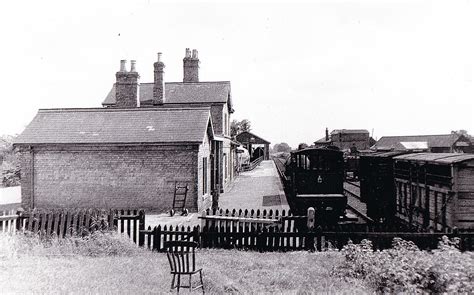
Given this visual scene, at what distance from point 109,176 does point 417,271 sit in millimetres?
14012

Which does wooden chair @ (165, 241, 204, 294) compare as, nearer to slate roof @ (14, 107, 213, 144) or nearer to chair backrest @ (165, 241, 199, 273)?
chair backrest @ (165, 241, 199, 273)

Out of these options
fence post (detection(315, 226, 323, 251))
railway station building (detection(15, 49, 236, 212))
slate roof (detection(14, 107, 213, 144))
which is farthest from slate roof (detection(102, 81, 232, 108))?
fence post (detection(315, 226, 323, 251))

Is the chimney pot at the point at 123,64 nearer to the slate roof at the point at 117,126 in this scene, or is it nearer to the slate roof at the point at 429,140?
the slate roof at the point at 117,126

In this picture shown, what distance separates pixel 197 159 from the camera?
1739 centimetres

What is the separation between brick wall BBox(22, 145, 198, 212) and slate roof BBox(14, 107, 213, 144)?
43 centimetres

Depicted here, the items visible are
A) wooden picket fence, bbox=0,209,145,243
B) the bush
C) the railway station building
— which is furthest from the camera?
the railway station building

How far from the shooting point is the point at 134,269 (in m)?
8.07

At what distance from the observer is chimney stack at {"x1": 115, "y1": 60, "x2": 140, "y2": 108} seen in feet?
76.6

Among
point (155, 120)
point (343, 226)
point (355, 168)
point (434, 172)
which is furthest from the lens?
point (355, 168)

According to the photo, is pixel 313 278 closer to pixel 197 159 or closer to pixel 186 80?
pixel 197 159

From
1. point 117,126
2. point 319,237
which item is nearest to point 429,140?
point 117,126

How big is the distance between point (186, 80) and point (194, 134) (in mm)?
15616

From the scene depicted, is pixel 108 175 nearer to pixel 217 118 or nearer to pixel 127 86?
pixel 127 86

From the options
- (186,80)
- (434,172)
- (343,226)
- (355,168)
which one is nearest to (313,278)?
(343,226)
